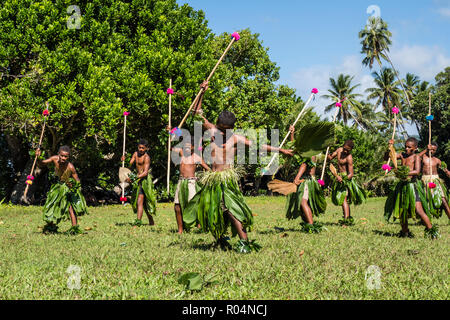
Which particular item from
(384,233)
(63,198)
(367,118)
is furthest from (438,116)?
(63,198)

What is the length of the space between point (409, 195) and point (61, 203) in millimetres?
6149

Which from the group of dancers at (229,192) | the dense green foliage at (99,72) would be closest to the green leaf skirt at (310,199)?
the group of dancers at (229,192)

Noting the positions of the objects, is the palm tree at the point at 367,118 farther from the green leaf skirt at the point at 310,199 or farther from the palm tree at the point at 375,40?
the green leaf skirt at the point at 310,199

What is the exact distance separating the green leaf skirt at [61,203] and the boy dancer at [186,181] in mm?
1814

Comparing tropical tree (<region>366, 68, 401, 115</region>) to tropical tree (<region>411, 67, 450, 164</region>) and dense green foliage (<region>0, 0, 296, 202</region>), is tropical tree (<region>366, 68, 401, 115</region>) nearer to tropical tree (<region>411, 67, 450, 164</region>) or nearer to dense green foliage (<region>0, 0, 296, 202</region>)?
tropical tree (<region>411, 67, 450, 164</region>)

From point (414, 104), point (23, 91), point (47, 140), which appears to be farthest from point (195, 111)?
point (414, 104)

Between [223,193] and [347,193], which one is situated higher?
[223,193]

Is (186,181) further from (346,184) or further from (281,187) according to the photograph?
(346,184)

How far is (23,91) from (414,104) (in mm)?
29485

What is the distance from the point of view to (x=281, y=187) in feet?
25.6

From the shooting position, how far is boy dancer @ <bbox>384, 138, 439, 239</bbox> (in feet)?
24.2

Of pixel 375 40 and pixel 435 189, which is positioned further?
pixel 375 40

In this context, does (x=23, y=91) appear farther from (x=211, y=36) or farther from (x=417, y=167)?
(x=417, y=167)

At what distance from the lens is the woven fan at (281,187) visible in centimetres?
768
